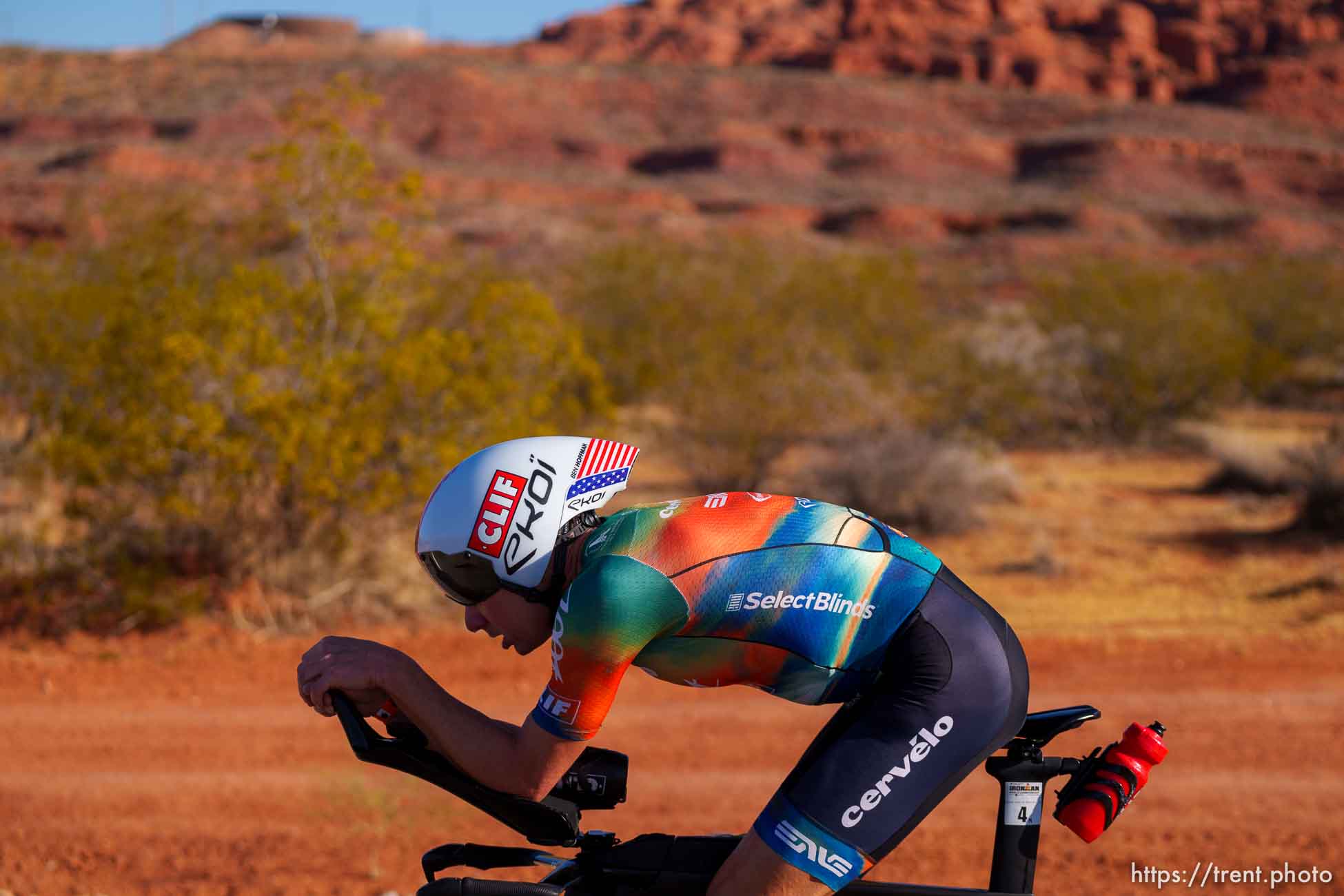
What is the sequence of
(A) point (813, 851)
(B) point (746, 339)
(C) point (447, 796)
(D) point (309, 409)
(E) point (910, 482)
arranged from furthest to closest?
(B) point (746, 339)
(E) point (910, 482)
(D) point (309, 409)
(C) point (447, 796)
(A) point (813, 851)

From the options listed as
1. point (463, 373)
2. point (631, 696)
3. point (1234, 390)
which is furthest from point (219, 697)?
point (1234, 390)

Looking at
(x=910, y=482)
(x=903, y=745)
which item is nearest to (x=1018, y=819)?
(x=903, y=745)

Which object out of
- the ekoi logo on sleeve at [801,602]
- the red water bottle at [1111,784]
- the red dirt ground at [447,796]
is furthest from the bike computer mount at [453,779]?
the red dirt ground at [447,796]

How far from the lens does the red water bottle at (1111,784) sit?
9.18 feet

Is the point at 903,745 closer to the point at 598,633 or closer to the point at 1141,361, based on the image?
the point at 598,633

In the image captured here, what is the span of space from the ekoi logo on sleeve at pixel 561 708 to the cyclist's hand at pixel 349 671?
1.04ft

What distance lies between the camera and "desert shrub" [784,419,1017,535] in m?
14.1

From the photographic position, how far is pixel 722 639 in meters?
Answer: 2.78

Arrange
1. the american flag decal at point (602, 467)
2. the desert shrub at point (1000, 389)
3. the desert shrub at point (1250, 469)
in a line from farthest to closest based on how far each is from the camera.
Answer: the desert shrub at point (1000, 389) → the desert shrub at point (1250, 469) → the american flag decal at point (602, 467)

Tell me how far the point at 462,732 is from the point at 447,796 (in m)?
4.01

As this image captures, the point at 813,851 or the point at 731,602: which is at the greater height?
the point at 731,602

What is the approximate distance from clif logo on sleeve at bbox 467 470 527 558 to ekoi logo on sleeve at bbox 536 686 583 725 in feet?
1.04

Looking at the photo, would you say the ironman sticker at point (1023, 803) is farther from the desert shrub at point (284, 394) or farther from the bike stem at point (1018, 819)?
the desert shrub at point (284, 394)

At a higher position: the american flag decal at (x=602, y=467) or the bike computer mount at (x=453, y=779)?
the american flag decal at (x=602, y=467)
